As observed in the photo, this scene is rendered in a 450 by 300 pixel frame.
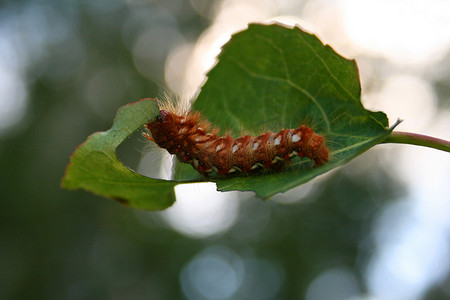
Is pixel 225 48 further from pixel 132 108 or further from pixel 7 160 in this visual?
pixel 7 160

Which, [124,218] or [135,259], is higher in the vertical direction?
[124,218]

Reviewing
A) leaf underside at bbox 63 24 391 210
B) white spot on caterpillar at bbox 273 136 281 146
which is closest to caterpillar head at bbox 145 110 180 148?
leaf underside at bbox 63 24 391 210

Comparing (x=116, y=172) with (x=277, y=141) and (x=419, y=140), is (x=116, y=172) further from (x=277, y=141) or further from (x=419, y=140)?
(x=419, y=140)

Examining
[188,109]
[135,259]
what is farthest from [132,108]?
[135,259]

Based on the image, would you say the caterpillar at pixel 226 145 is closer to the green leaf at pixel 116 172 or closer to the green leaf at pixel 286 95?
the green leaf at pixel 286 95

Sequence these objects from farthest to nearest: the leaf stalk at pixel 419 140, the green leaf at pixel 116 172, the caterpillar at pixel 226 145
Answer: the caterpillar at pixel 226 145, the green leaf at pixel 116 172, the leaf stalk at pixel 419 140

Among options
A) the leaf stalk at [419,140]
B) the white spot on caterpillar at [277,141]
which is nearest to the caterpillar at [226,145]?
the white spot on caterpillar at [277,141]

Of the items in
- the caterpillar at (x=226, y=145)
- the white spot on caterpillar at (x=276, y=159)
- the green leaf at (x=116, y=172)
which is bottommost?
the green leaf at (x=116, y=172)
